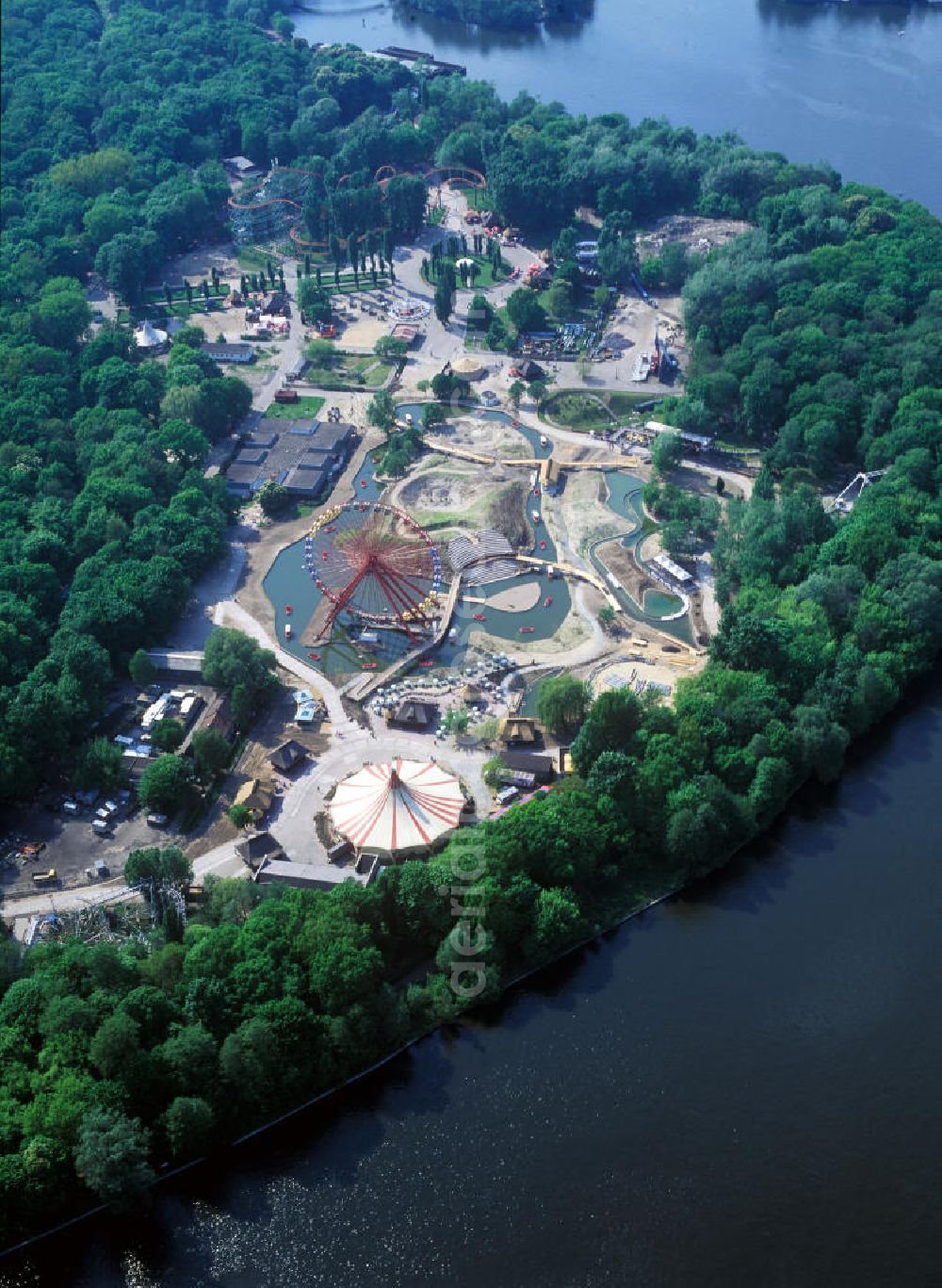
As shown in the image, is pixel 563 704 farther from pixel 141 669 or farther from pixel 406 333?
pixel 406 333

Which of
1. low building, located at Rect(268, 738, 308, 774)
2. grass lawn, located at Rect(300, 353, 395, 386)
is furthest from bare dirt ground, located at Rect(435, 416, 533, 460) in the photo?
low building, located at Rect(268, 738, 308, 774)

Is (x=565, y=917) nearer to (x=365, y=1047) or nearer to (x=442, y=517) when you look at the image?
(x=365, y=1047)

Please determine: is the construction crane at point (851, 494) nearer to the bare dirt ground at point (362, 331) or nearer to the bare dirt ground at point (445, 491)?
the bare dirt ground at point (445, 491)

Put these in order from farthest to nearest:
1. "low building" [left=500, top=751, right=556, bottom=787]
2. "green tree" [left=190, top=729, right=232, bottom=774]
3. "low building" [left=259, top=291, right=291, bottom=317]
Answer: "low building" [left=259, top=291, right=291, bottom=317] → "green tree" [left=190, top=729, right=232, bottom=774] → "low building" [left=500, top=751, right=556, bottom=787]

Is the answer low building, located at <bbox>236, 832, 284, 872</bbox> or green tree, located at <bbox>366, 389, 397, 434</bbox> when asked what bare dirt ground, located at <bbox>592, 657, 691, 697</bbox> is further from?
green tree, located at <bbox>366, 389, 397, 434</bbox>

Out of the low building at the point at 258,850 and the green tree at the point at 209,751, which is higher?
the low building at the point at 258,850

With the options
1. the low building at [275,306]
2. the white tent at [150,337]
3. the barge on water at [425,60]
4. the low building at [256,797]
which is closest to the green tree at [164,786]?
A: the low building at [256,797]
